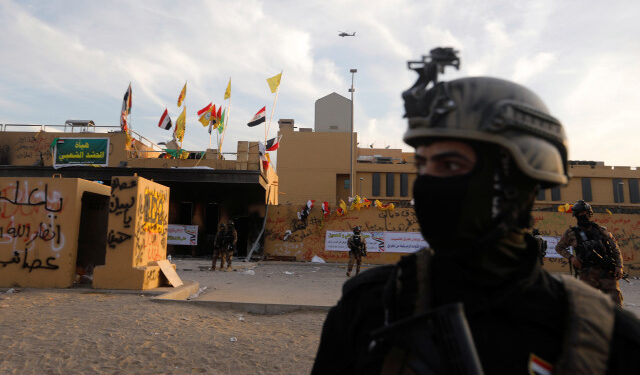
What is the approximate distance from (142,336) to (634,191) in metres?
40.8

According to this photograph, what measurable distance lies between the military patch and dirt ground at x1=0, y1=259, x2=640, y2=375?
358 centimetres

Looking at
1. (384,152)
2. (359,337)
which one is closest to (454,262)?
(359,337)

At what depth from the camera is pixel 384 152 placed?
43438 millimetres

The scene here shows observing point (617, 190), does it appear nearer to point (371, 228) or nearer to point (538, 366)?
point (371, 228)

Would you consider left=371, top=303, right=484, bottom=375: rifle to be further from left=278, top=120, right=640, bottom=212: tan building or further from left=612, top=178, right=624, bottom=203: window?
left=612, top=178, right=624, bottom=203: window

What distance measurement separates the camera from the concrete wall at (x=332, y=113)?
3906cm

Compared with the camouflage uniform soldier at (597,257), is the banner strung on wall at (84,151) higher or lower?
higher

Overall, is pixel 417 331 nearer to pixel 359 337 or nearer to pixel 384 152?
pixel 359 337

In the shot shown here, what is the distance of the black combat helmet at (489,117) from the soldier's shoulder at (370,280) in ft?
1.45

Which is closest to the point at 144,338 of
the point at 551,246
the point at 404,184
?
the point at 551,246

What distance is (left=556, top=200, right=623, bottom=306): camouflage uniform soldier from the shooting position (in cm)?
533

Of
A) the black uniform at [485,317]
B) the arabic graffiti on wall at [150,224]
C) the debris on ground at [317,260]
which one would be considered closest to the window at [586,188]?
the debris on ground at [317,260]

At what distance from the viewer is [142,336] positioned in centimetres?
509

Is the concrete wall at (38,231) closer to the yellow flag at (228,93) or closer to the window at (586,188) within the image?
the yellow flag at (228,93)
